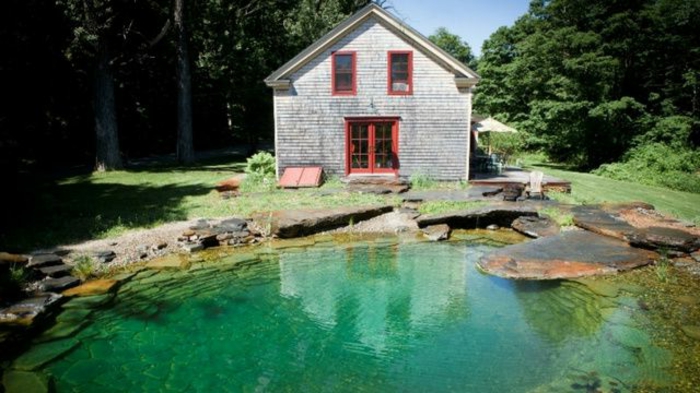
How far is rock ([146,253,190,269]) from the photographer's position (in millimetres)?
8812

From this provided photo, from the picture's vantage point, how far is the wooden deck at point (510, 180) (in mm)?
15297

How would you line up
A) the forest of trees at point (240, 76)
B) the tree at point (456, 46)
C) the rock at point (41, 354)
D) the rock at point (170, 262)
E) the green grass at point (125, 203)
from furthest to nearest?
the tree at point (456, 46), the forest of trees at point (240, 76), the green grass at point (125, 203), the rock at point (170, 262), the rock at point (41, 354)

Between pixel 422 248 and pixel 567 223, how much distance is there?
3.85 metres

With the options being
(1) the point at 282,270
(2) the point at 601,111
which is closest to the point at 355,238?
(1) the point at 282,270

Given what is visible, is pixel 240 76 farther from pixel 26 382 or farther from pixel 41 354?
pixel 26 382

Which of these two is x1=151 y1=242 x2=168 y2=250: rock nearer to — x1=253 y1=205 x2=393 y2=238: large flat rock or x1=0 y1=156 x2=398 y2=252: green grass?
x1=0 y1=156 x2=398 y2=252: green grass

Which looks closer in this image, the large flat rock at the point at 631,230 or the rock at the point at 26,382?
the rock at the point at 26,382

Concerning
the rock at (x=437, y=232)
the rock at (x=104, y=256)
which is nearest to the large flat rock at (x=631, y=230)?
the rock at (x=437, y=232)

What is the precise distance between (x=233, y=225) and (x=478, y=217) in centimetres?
624

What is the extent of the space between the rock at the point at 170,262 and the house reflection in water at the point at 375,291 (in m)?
1.98

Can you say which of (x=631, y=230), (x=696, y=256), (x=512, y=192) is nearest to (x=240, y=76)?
(x=512, y=192)

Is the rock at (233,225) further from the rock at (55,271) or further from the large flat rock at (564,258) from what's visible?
the large flat rock at (564,258)

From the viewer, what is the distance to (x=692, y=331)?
604 centimetres

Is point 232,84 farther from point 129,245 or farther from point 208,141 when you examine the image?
point 129,245
